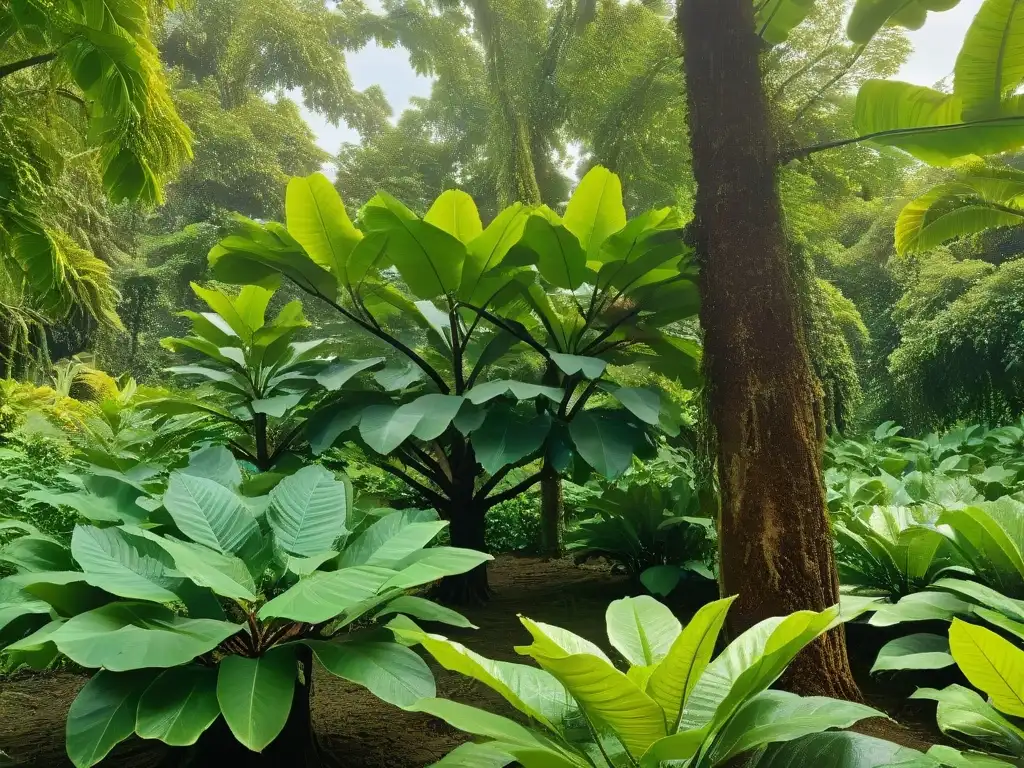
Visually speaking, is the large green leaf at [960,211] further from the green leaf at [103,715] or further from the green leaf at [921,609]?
the green leaf at [103,715]

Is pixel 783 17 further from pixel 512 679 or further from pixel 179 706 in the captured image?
pixel 179 706

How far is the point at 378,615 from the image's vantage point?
1.29 metres

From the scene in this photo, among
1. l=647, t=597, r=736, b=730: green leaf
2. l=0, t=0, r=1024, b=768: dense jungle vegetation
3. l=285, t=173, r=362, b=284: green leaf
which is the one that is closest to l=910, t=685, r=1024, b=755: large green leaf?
l=0, t=0, r=1024, b=768: dense jungle vegetation

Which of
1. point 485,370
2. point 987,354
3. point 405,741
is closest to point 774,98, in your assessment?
point 485,370

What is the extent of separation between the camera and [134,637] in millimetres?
953

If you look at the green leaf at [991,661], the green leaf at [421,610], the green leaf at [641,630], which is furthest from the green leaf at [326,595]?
Result: the green leaf at [991,661]

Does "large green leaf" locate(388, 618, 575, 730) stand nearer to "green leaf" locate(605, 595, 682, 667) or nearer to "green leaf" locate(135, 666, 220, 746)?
"green leaf" locate(605, 595, 682, 667)

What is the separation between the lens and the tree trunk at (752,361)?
163cm

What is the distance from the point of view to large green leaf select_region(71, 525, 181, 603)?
106cm

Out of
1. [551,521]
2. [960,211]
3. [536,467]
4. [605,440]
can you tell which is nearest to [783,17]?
[605,440]

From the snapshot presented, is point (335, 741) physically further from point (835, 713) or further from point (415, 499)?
point (415, 499)

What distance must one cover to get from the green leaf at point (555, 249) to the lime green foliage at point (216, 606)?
1.40 metres

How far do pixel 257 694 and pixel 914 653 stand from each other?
156 centimetres

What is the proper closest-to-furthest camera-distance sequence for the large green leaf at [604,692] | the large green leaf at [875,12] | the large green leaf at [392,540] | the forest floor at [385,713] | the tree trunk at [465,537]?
the large green leaf at [604,692]
the large green leaf at [392,540]
the forest floor at [385,713]
the large green leaf at [875,12]
the tree trunk at [465,537]
